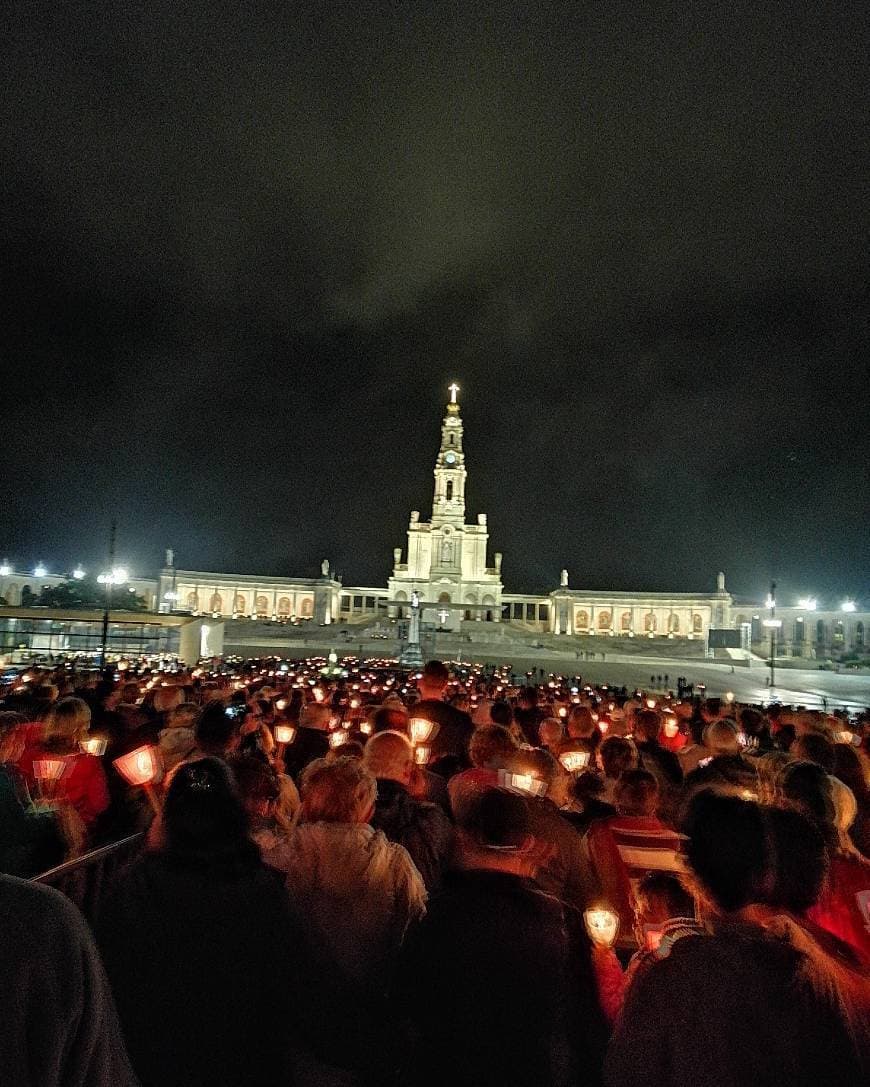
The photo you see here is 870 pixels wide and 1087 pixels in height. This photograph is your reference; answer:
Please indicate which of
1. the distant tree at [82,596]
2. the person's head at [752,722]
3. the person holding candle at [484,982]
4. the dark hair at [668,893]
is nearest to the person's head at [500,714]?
the person's head at [752,722]

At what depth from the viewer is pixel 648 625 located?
122m

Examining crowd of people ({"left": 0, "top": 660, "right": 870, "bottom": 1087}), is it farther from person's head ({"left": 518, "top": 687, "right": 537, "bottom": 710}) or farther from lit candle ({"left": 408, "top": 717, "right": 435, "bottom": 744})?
person's head ({"left": 518, "top": 687, "right": 537, "bottom": 710})

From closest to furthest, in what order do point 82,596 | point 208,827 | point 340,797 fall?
point 208,827 → point 340,797 → point 82,596

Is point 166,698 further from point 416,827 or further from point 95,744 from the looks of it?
point 416,827

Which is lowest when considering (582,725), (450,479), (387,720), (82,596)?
(582,725)

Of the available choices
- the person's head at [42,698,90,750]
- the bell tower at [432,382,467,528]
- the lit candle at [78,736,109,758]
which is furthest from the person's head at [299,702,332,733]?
the bell tower at [432,382,467,528]

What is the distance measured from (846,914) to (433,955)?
61.4 inches

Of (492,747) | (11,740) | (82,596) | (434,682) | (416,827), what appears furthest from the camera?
(82,596)

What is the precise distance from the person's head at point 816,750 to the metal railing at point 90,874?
491 centimetres

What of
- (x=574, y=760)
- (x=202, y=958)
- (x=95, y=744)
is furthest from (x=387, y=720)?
(x=202, y=958)

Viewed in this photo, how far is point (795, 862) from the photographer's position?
8.58ft

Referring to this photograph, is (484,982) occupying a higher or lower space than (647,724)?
lower

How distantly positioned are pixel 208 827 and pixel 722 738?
6.47 meters

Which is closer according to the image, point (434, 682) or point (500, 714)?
point (500, 714)
